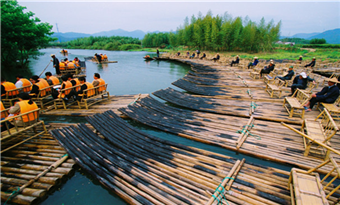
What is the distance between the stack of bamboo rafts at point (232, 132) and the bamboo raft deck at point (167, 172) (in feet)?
2.56

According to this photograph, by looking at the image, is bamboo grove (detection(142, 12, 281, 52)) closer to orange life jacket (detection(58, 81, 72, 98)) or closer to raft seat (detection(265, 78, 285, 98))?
raft seat (detection(265, 78, 285, 98))

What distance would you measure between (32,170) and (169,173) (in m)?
3.60

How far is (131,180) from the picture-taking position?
3590 millimetres

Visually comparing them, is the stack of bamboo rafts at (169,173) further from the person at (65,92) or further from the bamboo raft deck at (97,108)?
the person at (65,92)

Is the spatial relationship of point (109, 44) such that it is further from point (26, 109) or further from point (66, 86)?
point (26, 109)

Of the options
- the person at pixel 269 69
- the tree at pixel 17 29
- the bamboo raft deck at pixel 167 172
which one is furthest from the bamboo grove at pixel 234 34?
the bamboo raft deck at pixel 167 172

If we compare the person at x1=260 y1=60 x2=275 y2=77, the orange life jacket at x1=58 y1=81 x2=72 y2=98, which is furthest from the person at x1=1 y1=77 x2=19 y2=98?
the person at x1=260 y1=60 x2=275 y2=77

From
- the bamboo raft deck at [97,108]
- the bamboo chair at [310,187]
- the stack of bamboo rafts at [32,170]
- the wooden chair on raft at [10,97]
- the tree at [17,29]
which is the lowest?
the stack of bamboo rafts at [32,170]

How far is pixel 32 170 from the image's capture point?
13.1 ft

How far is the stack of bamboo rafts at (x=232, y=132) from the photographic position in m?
4.31

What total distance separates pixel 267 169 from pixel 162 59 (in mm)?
32190

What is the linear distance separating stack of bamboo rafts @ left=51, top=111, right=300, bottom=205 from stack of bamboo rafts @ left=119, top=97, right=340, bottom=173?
2.62ft

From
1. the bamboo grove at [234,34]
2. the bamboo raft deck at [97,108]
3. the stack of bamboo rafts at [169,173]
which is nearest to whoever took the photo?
the stack of bamboo rafts at [169,173]

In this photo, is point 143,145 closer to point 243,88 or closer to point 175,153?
point 175,153
